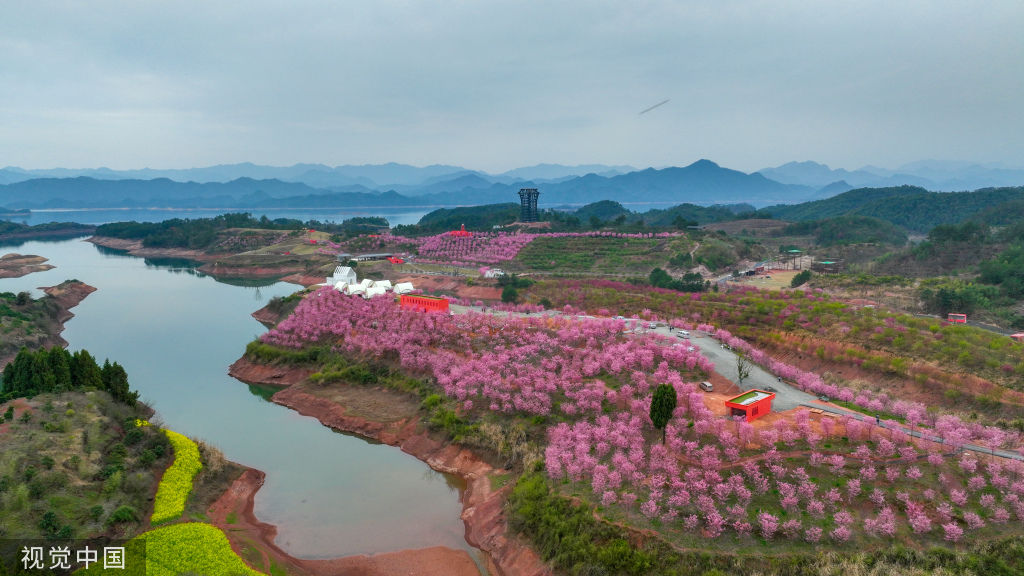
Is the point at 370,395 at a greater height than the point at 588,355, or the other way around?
the point at 588,355

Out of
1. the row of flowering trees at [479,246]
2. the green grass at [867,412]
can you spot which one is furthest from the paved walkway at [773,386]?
the row of flowering trees at [479,246]

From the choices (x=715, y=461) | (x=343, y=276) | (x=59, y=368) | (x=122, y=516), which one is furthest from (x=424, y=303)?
(x=715, y=461)

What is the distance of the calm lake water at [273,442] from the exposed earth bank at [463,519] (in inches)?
20.0

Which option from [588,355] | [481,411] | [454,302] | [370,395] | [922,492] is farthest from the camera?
[454,302]

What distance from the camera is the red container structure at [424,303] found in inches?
1718

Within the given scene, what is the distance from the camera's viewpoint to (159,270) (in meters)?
93.9

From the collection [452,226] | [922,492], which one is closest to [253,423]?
[922,492]

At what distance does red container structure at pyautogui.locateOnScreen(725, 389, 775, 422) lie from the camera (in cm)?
2180

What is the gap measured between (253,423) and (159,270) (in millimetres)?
79171

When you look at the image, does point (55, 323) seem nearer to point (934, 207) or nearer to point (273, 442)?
point (273, 442)

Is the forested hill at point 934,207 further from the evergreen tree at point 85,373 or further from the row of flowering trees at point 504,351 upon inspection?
the evergreen tree at point 85,373

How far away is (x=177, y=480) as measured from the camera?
22438 millimetres

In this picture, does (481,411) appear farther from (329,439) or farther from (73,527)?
(73,527)

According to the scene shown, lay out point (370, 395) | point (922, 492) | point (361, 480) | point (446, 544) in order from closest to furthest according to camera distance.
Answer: point (922, 492)
point (446, 544)
point (361, 480)
point (370, 395)
